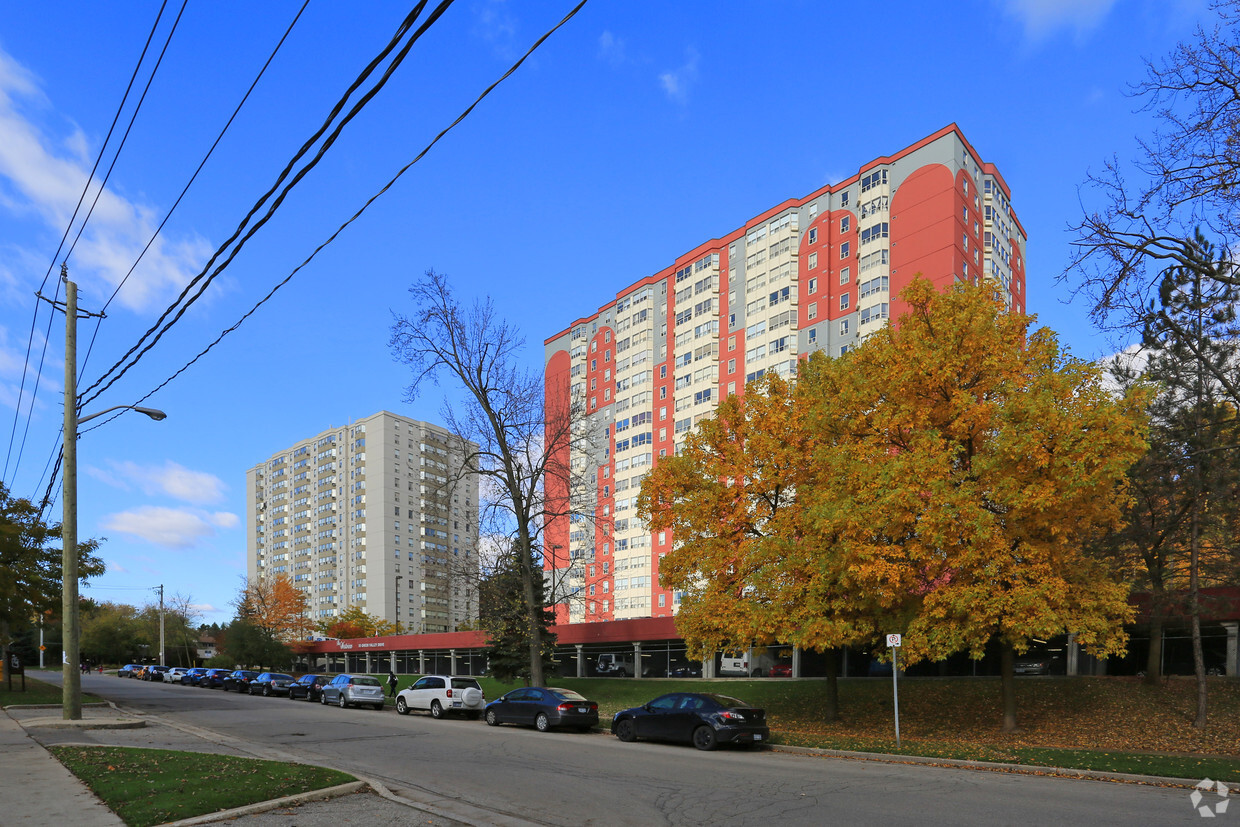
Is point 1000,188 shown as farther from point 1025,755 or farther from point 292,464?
point 292,464

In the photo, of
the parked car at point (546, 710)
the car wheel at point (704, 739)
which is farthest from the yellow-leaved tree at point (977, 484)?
the parked car at point (546, 710)

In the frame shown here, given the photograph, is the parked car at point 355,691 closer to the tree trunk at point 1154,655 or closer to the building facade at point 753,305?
the building facade at point 753,305

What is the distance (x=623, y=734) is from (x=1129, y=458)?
44.9 ft

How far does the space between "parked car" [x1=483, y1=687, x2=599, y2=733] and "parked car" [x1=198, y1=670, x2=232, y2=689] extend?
38214mm

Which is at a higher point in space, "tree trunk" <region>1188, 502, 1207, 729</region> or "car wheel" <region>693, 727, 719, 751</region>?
"tree trunk" <region>1188, 502, 1207, 729</region>

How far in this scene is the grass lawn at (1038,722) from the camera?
16.4 metres

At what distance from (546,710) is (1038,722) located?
45.6 ft

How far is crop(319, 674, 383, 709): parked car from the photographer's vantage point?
37.0 m

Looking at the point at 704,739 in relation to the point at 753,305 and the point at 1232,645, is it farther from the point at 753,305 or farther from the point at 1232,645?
the point at 753,305

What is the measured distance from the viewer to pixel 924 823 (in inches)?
388

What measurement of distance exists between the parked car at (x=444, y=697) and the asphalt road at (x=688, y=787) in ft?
31.1

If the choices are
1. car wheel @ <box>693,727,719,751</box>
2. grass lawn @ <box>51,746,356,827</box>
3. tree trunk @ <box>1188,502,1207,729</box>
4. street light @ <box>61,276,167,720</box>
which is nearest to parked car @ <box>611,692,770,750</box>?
car wheel @ <box>693,727,719,751</box>

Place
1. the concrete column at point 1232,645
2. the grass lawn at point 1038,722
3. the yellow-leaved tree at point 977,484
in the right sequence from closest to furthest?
the grass lawn at point 1038,722
the yellow-leaved tree at point 977,484
the concrete column at point 1232,645

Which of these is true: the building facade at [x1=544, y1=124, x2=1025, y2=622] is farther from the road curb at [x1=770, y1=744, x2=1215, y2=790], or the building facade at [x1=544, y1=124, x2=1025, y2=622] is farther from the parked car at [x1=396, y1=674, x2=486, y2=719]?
the road curb at [x1=770, y1=744, x2=1215, y2=790]
